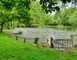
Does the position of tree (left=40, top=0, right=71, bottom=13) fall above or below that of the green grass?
above

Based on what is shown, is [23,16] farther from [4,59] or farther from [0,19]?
[4,59]

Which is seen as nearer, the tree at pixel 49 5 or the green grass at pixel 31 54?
the tree at pixel 49 5

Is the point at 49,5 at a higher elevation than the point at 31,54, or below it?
higher

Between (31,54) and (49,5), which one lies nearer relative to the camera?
(49,5)

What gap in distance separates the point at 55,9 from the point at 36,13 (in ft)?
186

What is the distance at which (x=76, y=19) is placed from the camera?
2485 inches

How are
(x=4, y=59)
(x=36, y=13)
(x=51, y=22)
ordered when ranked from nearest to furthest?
(x=4, y=59)
(x=36, y=13)
(x=51, y=22)

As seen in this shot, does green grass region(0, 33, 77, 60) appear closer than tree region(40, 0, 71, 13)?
No

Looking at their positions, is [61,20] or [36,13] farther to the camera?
[61,20]

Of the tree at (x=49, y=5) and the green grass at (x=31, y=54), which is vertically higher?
the tree at (x=49, y=5)

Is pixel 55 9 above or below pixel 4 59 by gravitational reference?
above

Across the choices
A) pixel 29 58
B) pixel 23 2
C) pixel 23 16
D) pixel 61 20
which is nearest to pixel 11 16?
pixel 23 16

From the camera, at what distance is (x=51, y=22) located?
279 ft

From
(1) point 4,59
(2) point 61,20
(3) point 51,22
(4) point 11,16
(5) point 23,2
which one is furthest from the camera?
(3) point 51,22
